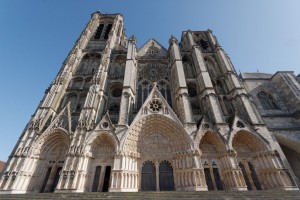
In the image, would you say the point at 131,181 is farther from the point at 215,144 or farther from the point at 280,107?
the point at 280,107

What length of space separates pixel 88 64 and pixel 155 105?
10448mm

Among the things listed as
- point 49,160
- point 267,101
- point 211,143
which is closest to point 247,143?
point 211,143

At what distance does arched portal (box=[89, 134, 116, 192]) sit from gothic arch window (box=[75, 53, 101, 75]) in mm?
8681

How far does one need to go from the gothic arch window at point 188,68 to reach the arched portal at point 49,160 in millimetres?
13403

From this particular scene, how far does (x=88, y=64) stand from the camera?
17547 millimetres

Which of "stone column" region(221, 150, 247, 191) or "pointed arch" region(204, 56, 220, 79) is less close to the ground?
"pointed arch" region(204, 56, 220, 79)

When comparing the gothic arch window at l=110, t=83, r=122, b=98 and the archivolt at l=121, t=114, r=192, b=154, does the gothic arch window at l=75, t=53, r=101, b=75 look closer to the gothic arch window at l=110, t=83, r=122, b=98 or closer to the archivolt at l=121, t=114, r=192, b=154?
the gothic arch window at l=110, t=83, r=122, b=98

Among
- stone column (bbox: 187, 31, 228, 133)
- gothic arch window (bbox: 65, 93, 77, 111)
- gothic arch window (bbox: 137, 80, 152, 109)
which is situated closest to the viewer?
stone column (bbox: 187, 31, 228, 133)

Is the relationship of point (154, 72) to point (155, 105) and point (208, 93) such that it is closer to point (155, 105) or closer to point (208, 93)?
point (155, 105)

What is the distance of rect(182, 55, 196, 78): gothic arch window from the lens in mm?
16856

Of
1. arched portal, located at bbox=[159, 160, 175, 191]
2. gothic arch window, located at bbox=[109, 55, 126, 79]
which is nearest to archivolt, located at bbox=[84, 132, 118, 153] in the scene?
arched portal, located at bbox=[159, 160, 175, 191]

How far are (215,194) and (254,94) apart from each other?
38.8 ft

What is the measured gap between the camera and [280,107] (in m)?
14.1

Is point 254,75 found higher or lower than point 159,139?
higher
